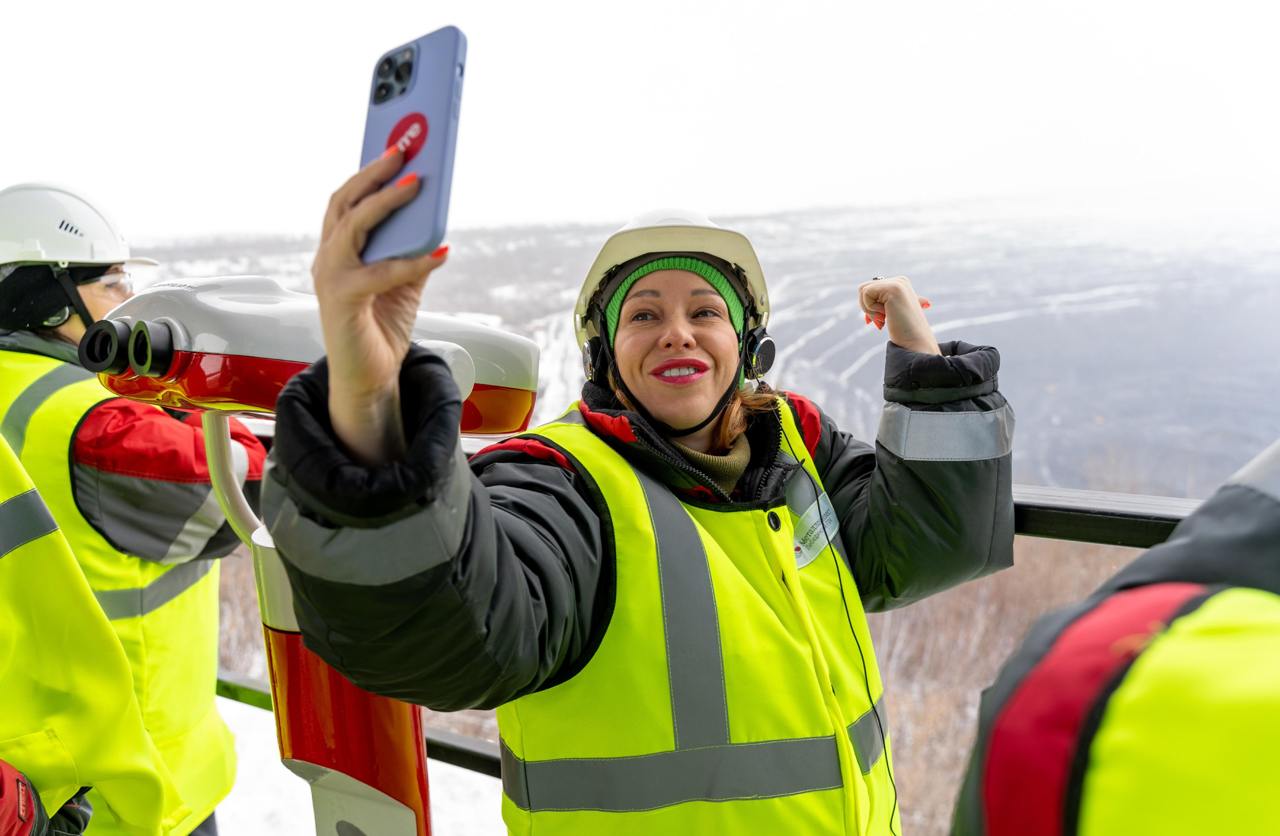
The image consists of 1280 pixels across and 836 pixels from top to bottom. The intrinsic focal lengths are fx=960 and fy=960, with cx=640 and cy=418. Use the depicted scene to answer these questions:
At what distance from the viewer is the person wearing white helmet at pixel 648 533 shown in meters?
0.72

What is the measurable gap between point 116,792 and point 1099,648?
117cm

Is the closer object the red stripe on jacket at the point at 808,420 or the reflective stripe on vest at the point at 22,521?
the reflective stripe on vest at the point at 22,521

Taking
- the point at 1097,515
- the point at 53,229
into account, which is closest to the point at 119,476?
the point at 53,229

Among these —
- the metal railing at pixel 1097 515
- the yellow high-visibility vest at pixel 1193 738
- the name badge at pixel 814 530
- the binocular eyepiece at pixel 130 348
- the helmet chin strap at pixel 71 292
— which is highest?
the helmet chin strap at pixel 71 292

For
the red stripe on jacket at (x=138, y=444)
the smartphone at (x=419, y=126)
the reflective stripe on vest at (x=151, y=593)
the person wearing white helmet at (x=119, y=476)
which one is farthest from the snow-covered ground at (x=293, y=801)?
the smartphone at (x=419, y=126)

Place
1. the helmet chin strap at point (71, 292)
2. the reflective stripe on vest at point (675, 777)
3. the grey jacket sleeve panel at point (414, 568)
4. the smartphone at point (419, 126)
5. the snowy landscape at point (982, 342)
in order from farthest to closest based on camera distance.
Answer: the snowy landscape at point (982, 342)
the helmet chin strap at point (71, 292)
the reflective stripe on vest at point (675, 777)
the grey jacket sleeve panel at point (414, 568)
the smartphone at point (419, 126)

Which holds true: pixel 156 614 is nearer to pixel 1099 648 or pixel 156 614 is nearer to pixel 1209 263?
pixel 1099 648

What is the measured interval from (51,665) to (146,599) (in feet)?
2.01

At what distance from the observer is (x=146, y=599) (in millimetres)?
1629

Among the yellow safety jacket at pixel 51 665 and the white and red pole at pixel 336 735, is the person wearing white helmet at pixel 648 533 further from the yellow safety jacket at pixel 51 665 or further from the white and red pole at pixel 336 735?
the yellow safety jacket at pixel 51 665

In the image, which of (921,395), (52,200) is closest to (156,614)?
(52,200)

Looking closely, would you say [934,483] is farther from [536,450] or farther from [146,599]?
[146,599]

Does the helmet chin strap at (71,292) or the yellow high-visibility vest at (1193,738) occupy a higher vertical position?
the helmet chin strap at (71,292)

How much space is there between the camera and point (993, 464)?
137 centimetres
